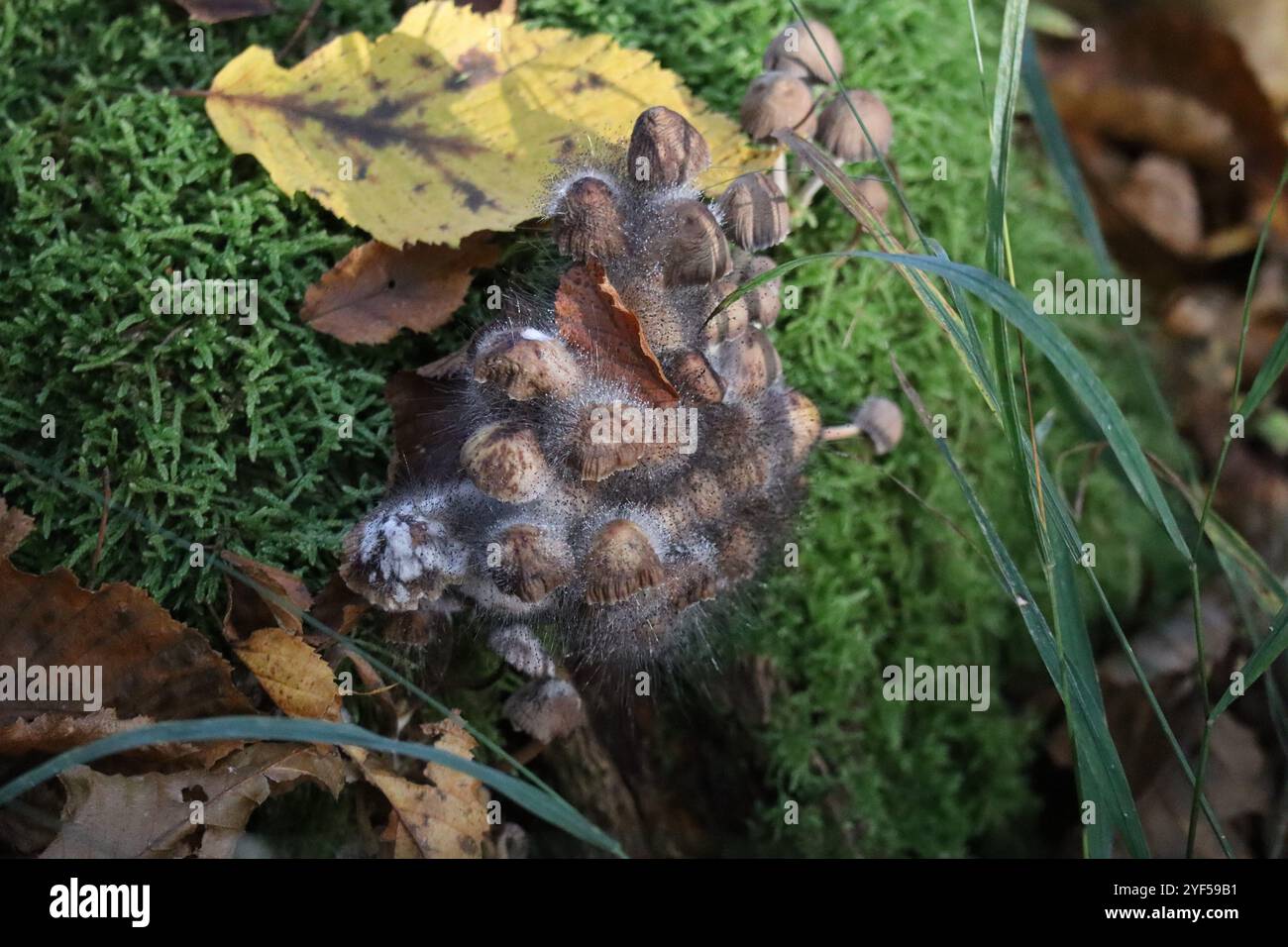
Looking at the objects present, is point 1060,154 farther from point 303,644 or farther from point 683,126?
point 303,644

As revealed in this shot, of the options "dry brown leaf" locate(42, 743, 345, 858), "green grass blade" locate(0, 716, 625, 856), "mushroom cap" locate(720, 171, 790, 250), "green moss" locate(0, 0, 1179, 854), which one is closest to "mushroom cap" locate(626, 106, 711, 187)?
"mushroom cap" locate(720, 171, 790, 250)

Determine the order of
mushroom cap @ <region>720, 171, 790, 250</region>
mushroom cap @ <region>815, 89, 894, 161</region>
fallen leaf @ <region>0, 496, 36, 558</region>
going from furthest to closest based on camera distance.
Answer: mushroom cap @ <region>815, 89, 894, 161</region> → mushroom cap @ <region>720, 171, 790, 250</region> → fallen leaf @ <region>0, 496, 36, 558</region>

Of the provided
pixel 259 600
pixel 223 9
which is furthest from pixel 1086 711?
pixel 223 9

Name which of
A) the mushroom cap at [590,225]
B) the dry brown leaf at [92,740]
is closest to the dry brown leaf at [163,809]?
the dry brown leaf at [92,740]

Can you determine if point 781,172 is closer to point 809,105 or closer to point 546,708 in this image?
point 809,105

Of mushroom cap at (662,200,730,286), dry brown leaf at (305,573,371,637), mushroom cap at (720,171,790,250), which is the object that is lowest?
dry brown leaf at (305,573,371,637)

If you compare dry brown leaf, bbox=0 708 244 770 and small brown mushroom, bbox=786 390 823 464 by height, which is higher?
small brown mushroom, bbox=786 390 823 464

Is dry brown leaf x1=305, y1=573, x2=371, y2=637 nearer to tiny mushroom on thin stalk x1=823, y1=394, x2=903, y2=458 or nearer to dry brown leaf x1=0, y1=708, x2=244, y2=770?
dry brown leaf x1=0, y1=708, x2=244, y2=770
